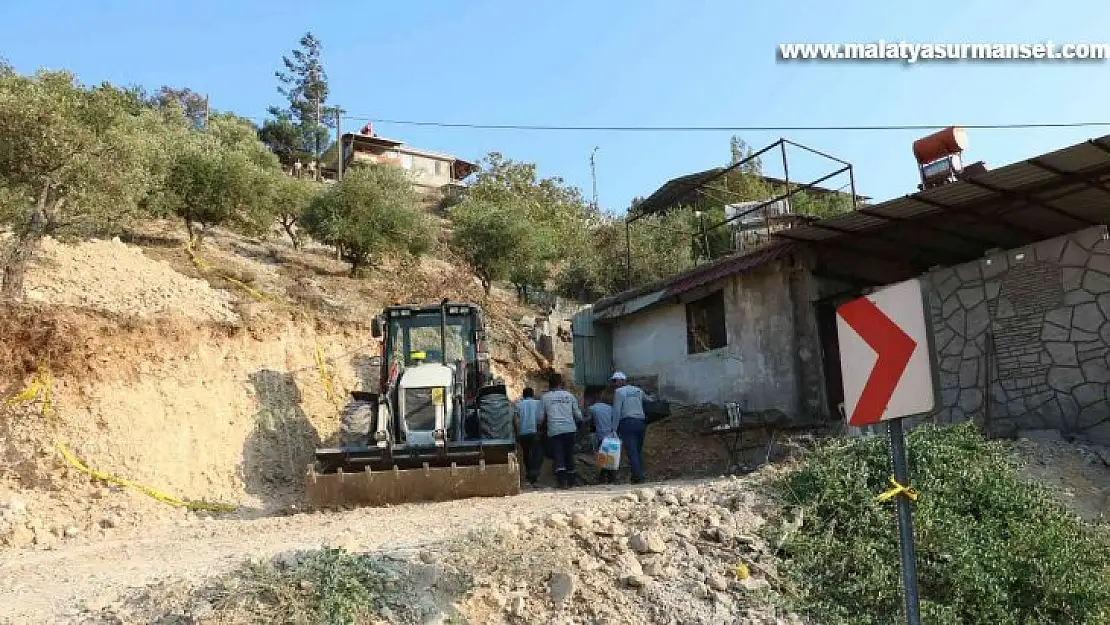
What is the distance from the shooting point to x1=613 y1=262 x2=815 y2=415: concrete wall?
45.1 feet

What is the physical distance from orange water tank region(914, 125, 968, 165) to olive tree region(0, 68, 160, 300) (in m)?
13.8

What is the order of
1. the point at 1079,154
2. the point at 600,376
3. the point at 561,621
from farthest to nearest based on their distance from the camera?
the point at 600,376
the point at 1079,154
the point at 561,621

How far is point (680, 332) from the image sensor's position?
52.6 ft

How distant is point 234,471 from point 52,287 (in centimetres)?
526

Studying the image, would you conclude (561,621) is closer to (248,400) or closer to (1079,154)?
(1079,154)

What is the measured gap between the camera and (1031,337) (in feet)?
37.4

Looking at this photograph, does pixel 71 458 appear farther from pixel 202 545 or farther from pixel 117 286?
pixel 117 286

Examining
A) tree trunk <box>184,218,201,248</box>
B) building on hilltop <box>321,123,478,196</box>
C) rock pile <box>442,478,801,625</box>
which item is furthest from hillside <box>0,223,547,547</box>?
building on hilltop <box>321,123,478,196</box>

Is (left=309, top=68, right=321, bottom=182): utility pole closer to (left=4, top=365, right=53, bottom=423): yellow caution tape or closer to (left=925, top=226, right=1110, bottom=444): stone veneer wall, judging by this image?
(left=4, top=365, right=53, bottom=423): yellow caution tape

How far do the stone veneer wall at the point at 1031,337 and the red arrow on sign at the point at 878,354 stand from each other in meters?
6.58

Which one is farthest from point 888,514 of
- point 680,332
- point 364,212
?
point 364,212

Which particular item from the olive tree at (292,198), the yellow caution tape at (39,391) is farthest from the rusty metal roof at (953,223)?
the olive tree at (292,198)

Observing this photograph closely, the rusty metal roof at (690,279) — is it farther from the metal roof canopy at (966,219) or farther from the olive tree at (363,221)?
the olive tree at (363,221)

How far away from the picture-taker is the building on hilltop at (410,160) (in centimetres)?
4651
